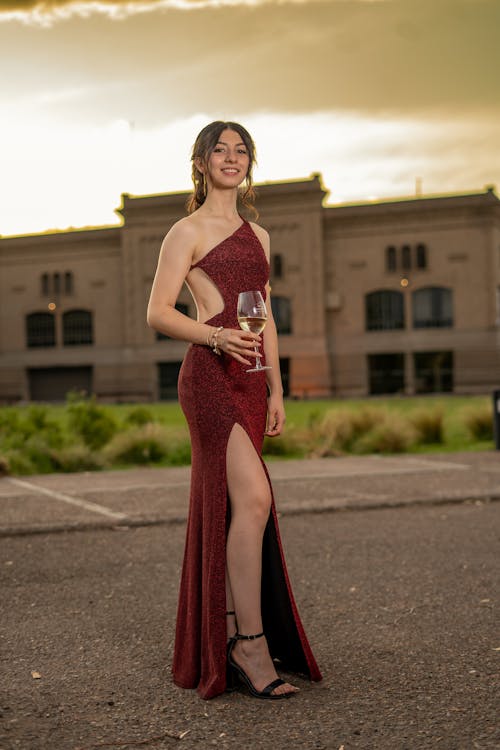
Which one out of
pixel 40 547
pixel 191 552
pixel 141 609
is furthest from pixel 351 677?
pixel 40 547

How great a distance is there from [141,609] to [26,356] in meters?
54.4

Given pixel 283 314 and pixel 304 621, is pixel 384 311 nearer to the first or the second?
pixel 283 314

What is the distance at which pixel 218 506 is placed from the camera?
367cm

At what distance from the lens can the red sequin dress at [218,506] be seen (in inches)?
144

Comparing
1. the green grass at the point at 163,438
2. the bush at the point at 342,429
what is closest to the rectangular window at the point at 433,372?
the green grass at the point at 163,438

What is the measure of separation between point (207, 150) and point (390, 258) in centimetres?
4909

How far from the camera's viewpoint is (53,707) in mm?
3590

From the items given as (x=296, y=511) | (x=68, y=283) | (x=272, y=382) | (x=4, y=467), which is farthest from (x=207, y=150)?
(x=68, y=283)

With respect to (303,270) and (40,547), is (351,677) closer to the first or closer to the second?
(40,547)

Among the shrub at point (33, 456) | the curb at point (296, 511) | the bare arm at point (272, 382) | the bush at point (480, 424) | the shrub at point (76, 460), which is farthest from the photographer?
the bush at point (480, 424)

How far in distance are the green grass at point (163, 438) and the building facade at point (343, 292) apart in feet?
107

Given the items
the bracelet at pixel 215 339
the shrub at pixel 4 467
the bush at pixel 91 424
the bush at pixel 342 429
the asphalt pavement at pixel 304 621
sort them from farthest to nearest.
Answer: the bush at pixel 91 424 < the bush at pixel 342 429 < the shrub at pixel 4 467 < the bracelet at pixel 215 339 < the asphalt pavement at pixel 304 621

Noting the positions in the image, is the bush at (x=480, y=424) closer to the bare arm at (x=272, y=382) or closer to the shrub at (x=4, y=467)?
the shrub at (x=4, y=467)

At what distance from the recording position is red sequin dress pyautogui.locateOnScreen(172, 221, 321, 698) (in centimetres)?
366
